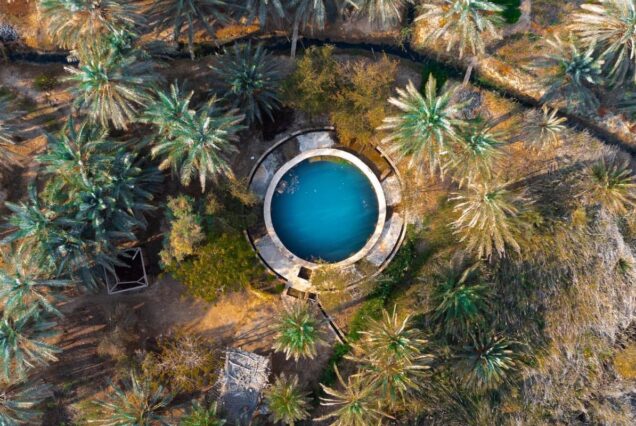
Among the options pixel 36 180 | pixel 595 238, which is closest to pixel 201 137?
pixel 36 180

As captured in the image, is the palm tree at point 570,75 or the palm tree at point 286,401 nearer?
the palm tree at point 286,401

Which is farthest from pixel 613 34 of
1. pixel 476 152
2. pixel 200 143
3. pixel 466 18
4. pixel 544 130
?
pixel 200 143

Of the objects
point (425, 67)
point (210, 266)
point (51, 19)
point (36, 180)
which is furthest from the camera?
point (425, 67)

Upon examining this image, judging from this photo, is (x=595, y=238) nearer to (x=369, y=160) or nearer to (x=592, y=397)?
(x=592, y=397)

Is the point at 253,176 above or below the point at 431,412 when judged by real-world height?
above

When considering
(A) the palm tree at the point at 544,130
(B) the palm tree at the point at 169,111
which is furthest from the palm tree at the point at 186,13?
(A) the palm tree at the point at 544,130

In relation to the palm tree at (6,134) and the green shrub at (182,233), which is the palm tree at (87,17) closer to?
the palm tree at (6,134)
